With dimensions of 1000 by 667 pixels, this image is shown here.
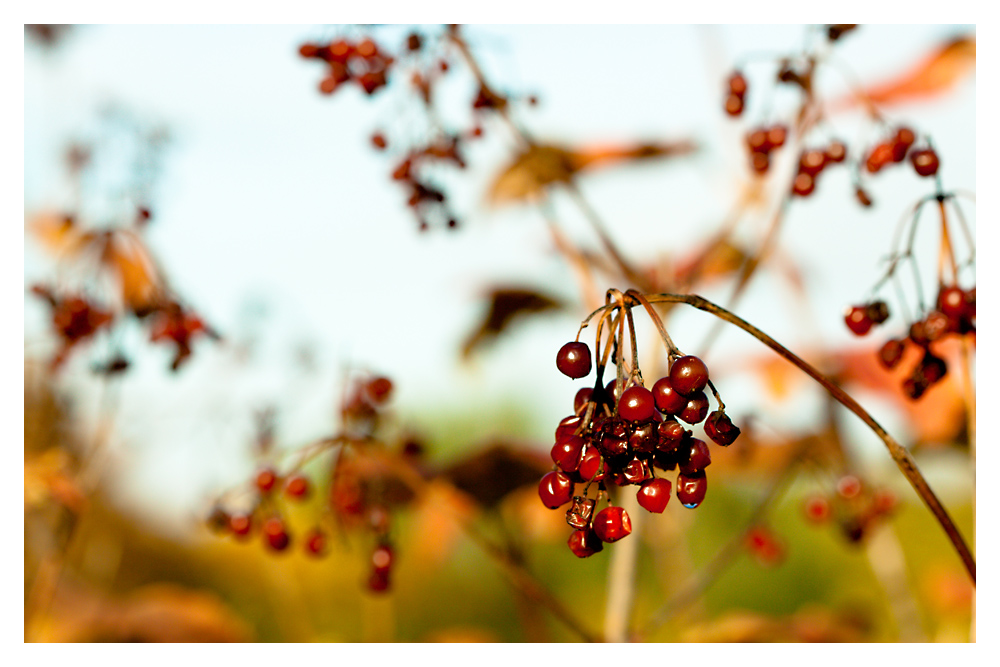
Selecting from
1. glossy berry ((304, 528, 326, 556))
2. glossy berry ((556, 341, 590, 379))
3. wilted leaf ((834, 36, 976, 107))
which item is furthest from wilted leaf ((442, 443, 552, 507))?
wilted leaf ((834, 36, 976, 107))

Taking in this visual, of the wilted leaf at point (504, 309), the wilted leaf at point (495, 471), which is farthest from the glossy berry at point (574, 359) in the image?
the wilted leaf at point (504, 309)

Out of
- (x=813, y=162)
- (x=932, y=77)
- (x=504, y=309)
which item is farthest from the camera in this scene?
(x=504, y=309)

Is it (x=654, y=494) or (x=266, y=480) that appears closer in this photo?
(x=654, y=494)

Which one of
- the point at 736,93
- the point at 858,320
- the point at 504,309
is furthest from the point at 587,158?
the point at 858,320

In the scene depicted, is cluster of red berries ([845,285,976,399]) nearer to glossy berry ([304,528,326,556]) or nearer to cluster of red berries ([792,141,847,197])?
cluster of red berries ([792,141,847,197])

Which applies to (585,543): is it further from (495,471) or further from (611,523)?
(495,471)

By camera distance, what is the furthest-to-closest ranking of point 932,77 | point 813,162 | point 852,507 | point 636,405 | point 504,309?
point 504,309, point 932,77, point 852,507, point 813,162, point 636,405
